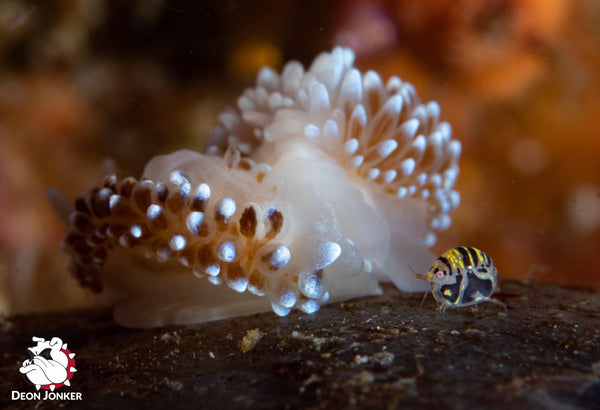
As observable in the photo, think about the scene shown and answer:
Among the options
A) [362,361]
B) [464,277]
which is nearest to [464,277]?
[464,277]

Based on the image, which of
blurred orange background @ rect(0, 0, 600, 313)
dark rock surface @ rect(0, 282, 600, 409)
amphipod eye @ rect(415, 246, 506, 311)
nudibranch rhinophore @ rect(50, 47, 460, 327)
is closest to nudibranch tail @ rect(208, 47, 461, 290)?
nudibranch rhinophore @ rect(50, 47, 460, 327)

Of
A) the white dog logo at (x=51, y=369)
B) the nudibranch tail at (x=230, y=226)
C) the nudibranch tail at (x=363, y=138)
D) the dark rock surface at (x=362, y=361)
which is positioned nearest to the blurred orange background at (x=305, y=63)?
the nudibranch tail at (x=363, y=138)

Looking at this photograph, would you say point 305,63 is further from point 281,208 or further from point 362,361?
point 362,361

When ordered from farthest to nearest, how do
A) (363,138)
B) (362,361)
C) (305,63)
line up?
(305,63)
(363,138)
(362,361)

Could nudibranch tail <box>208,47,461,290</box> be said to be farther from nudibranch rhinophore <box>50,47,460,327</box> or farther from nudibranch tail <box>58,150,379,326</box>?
nudibranch tail <box>58,150,379,326</box>

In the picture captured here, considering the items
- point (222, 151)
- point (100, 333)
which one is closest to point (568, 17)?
point (222, 151)

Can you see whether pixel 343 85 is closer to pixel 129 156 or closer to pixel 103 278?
pixel 103 278
